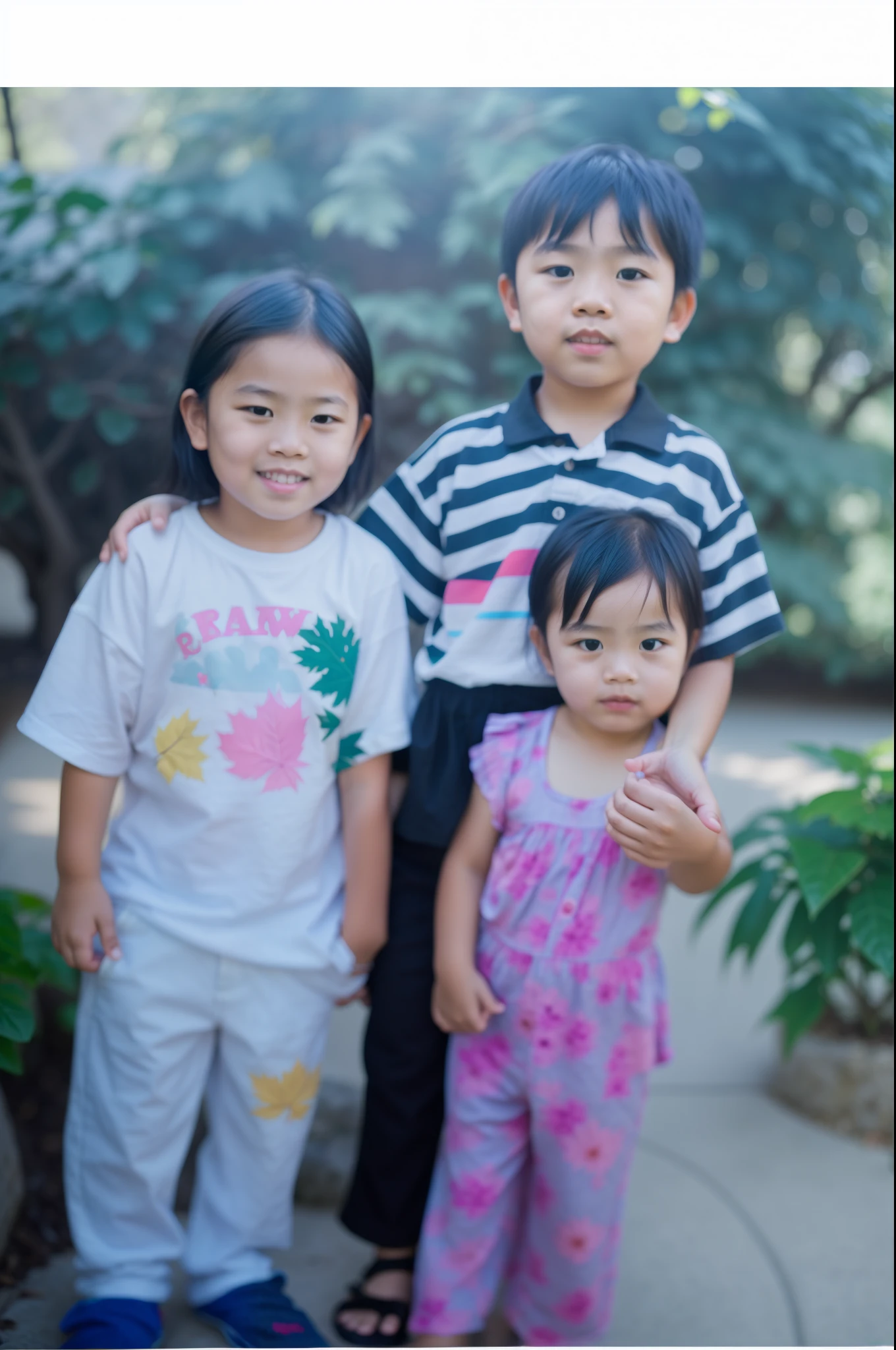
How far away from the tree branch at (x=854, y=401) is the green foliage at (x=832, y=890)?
254 cm

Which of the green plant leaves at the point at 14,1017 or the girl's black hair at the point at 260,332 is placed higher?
the girl's black hair at the point at 260,332

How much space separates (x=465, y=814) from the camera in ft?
4.94

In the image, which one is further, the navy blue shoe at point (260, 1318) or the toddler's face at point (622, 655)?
the navy blue shoe at point (260, 1318)

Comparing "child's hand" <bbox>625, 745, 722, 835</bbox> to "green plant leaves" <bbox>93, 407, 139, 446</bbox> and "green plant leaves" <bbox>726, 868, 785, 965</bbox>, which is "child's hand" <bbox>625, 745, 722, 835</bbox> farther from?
"green plant leaves" <bbox>93, 407, 139, 446</bbox>

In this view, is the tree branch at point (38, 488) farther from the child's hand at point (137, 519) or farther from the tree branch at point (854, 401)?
the tree branch at point (854, 401)

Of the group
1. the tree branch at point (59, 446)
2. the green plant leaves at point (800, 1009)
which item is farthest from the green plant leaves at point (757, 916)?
the tree branch at point (59, 446)

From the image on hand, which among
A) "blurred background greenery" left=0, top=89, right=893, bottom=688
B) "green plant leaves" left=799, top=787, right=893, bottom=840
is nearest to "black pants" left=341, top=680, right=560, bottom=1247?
"green plant leaves" left=799, top=787, right=893, bottom=840

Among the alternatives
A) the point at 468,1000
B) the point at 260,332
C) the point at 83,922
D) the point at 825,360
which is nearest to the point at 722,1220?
the point at 468,1000

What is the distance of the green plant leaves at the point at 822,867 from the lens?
72.8 inches

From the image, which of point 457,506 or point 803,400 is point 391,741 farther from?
point 803,400

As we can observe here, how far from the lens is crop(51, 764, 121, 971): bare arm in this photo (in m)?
1.42

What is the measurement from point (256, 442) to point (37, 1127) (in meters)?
1.35

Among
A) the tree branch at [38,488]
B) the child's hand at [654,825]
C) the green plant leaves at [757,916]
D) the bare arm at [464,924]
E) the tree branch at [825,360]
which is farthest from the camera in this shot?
the tree branch at [825,360]

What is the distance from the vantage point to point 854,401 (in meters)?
4.83
